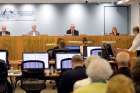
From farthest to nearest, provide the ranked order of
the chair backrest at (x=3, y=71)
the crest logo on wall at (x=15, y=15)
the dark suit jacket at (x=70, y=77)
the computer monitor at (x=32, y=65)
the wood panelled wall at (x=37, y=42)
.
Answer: the crest logo on wall at (x=15, y=15) → the wood panelled wall at (x=37, y=42) → the computer monitor at (x=32, y=65) → the chair backrest at (x=3, y=71) → the dark suit jacket at (x=70, y=77)

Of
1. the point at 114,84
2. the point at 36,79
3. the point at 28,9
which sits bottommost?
the point at 36,79

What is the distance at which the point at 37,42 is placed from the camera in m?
13.3

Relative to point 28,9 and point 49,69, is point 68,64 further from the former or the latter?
point 28,9

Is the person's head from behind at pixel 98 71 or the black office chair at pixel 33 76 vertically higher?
the person's head from behind at pixel 98 71

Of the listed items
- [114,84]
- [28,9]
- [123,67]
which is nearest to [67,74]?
[123,67]

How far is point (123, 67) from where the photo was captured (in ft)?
20.3

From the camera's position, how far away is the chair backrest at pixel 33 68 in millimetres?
8555

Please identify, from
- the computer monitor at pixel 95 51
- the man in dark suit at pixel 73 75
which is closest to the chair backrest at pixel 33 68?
the man in dark suit at pixel 73 75

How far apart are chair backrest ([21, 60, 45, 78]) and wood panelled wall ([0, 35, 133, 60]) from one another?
171 inches

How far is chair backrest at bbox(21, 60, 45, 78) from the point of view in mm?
8555

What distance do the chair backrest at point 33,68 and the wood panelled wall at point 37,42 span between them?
14.2 feet

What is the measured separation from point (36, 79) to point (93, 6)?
1188 cm

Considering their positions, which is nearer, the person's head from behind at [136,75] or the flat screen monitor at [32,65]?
the person's head from behind at [136,75]

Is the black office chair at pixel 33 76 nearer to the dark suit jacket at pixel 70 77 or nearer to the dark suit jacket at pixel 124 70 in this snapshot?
the dark suit jacket at pixel 70 77
